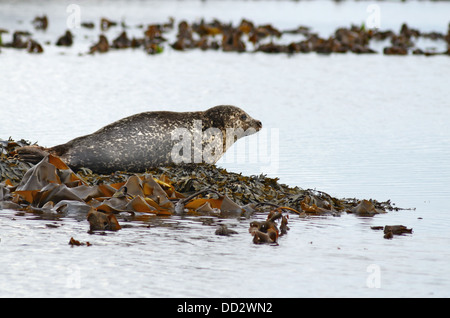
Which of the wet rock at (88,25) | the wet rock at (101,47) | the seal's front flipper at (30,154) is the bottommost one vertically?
the seal's front flipper at (30,154)

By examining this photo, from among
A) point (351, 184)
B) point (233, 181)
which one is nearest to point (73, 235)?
point (233, 181)

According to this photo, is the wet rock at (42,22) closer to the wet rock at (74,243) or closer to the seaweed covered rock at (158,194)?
the seaweed covered rock at (158,194)

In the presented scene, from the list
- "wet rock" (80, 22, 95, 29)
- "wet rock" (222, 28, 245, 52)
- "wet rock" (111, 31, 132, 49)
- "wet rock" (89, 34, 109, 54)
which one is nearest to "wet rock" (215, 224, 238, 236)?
"wet rock" (89, 34, 109, 54)

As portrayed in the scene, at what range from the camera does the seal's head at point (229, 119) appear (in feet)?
32.6

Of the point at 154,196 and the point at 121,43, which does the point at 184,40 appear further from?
the point at 154,196

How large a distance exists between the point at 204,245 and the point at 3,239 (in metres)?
1.43

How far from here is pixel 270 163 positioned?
10.2m

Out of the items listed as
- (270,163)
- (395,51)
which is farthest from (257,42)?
(270,163)

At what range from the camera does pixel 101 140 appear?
916cm

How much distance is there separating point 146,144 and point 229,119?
4.07 ft

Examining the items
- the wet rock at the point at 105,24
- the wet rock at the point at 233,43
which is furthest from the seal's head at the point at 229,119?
the wet rock at the point at 105,24

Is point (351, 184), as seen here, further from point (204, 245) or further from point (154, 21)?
point (154, 21)

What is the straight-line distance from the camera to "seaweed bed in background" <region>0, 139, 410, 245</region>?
24.7 feet

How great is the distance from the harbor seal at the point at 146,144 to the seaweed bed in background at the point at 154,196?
1.26 ft
